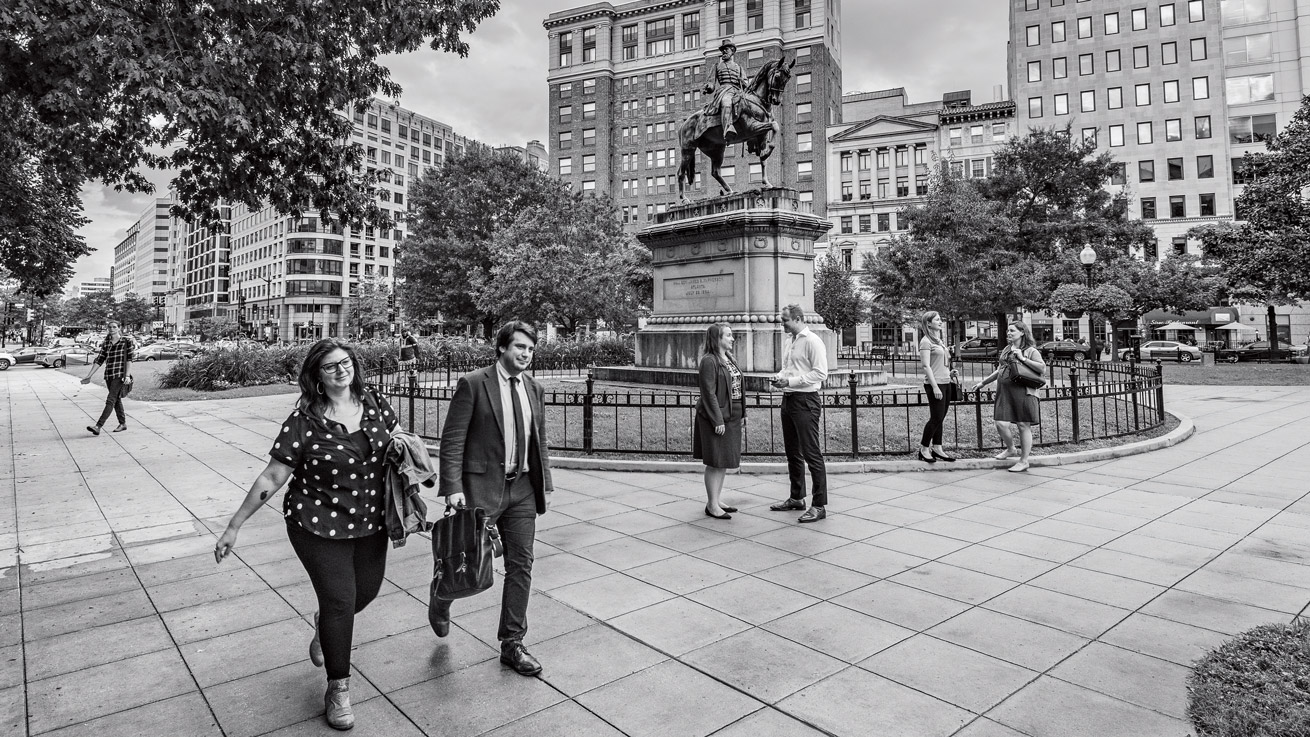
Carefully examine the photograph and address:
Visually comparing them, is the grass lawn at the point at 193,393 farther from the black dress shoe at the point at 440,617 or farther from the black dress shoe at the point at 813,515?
the black dress shoe at the point at 440,617

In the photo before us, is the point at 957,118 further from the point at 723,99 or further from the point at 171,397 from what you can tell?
the point at 171,397

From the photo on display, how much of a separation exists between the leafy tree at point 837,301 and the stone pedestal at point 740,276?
34688mm

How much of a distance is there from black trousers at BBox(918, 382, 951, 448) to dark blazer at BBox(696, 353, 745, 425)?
377 centimetres

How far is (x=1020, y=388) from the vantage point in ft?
29.6

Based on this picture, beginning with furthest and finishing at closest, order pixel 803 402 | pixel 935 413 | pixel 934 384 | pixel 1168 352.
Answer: pixel 1168 352 < pixel 935 413 < pixel 934 384 < pixel 803 402

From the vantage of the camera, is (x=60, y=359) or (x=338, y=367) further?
(x=60, y=359)

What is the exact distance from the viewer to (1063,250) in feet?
115

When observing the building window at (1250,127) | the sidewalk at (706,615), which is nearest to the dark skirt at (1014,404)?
the sidewalk at (706,615)

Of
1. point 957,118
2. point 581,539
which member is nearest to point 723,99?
point 581,539

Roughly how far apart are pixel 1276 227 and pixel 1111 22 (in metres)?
42.5

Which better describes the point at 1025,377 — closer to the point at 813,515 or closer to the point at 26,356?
the point at 813,515

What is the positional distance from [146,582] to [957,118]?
2796 inches

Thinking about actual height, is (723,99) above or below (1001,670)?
above

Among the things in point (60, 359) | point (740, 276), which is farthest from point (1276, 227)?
point (60, 359)
